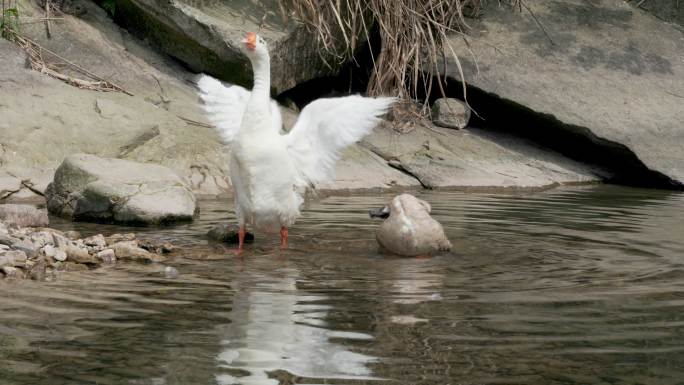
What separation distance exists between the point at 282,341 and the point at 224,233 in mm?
3125

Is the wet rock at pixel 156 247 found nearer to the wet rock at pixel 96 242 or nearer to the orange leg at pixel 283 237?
the wet rock at pixel 96 242

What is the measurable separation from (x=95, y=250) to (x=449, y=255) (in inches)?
86.5

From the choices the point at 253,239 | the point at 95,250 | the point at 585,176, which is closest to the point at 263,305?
the point at 95,250

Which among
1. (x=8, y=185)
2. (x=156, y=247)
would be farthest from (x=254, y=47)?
(x=8, y=185)

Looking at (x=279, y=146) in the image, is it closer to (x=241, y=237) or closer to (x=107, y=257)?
(x=241, y=237)

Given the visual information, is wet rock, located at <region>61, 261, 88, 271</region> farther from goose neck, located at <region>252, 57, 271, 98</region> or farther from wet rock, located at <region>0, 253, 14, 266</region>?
goose neck, located at <region>252, 57, 271, 98</region>

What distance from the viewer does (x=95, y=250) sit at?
19.3 ft

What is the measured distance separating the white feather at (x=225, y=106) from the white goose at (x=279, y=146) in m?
0.16

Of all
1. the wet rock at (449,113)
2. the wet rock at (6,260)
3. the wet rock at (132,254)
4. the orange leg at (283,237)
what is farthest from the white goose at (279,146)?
the wet rock at (449,113)

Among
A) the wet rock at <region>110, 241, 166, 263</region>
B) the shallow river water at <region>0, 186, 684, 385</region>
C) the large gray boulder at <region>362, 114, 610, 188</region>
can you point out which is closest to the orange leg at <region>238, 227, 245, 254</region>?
the shallow river water at <region>0, 186, 684, 385</region>

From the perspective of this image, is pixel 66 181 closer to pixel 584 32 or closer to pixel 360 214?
pixel 360 214

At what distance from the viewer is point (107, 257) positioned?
579 cm

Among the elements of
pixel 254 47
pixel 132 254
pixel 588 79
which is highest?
pixel 588 79

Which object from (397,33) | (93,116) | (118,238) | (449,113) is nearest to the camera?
(118,238)
